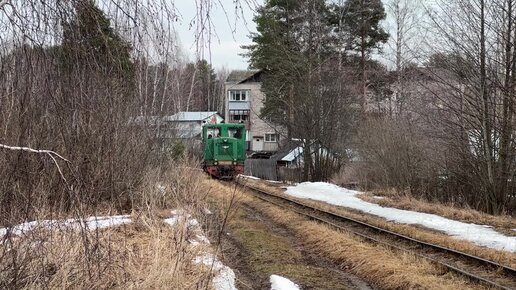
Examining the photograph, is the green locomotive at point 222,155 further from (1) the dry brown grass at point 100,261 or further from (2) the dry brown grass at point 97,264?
(2) the dry brown grass at point 97,264

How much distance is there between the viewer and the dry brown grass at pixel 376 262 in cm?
743

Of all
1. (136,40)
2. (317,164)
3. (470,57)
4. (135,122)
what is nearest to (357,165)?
(317,164)

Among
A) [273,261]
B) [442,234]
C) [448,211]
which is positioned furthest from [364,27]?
[273,261]

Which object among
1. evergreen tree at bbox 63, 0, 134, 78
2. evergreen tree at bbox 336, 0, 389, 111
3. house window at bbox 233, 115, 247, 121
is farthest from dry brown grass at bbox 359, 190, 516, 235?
house window at bbox 233, 115, 247, 121

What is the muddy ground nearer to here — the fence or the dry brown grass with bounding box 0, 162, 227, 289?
→ the dry brown grass with bounding box 0, 162, 227, 289

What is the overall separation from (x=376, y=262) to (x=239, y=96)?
64.3 meters

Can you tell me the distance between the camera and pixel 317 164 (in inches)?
1162

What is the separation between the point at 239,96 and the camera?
72.1 meters

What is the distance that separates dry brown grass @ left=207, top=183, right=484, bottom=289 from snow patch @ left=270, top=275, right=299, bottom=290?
135cm

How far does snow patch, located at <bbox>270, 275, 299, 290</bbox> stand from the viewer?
723cm

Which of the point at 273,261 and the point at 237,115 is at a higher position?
the point at 237,115

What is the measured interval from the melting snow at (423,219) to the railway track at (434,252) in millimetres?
1201

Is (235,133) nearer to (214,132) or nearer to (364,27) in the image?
(214,132)

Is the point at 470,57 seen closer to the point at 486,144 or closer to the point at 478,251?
the point at 486,144
